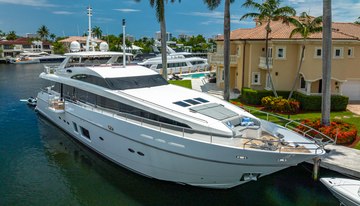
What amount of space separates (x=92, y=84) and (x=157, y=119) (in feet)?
17.5

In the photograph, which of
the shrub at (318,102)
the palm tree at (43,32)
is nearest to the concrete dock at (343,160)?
the shrub at (318,102)

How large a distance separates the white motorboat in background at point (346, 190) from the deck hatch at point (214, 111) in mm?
4386

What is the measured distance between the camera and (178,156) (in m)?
11.7

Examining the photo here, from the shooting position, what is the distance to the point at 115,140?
13930 mm

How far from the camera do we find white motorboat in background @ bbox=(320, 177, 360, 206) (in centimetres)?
1055

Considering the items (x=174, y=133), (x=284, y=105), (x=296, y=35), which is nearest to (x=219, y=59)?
(x=296, y=35)

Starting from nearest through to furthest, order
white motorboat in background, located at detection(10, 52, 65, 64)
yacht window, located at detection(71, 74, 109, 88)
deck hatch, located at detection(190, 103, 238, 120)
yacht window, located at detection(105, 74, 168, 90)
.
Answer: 1. deck hatch, located at detection(190, 103, 238, 120)
2. yacht window, located at detection(105, 74, 168, 90)
3. yacht window, located at detection(71, 74, 109, 88)
4. white motorboat in background, located at detection(10, 52, 65, 64)

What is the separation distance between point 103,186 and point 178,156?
150 inches

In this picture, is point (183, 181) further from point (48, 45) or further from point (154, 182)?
point (48, 45)

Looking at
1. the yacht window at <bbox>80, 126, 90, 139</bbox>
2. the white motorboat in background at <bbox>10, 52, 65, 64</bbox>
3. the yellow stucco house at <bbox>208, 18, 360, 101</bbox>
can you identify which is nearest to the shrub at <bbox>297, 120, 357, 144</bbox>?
the yellow stucco house at <bbox>208, 18, 360, 101</bbox>

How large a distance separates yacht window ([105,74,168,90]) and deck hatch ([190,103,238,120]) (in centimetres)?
416

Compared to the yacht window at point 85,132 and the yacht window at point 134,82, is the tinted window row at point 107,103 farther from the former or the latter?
the yacht window at point 85,132

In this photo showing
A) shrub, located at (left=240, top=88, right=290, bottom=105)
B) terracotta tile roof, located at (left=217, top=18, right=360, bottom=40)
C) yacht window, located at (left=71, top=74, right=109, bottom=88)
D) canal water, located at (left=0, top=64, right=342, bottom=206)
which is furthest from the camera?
shrub, located at (left=240, top=88, right=290, bottom=105)

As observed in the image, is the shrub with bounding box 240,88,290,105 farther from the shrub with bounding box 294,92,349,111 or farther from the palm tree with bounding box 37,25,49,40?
the palm tree with bounding box 37,25,49,40
